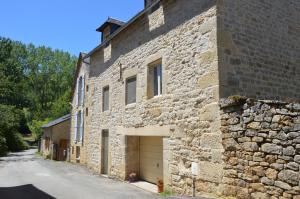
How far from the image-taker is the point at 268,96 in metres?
7.70

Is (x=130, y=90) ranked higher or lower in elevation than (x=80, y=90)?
lower

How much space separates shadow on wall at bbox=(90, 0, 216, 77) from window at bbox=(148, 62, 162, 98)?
0.97 metres

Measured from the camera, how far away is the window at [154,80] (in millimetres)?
9664

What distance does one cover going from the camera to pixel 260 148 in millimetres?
5680

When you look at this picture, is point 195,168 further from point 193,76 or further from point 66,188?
point 66,188

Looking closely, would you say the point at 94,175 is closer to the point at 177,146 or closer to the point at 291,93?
the point at 177,146

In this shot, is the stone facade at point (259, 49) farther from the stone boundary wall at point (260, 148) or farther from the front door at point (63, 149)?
the front door at point (63, 149)

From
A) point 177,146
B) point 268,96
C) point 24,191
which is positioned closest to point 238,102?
point 268,96

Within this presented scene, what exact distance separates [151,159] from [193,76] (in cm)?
387

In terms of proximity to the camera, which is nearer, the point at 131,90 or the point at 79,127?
the point at 131,90

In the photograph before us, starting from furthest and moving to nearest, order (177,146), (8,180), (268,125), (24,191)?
(8,180) < (24,191) < (177,146) < (268,125)

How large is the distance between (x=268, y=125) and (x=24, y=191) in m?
7.25

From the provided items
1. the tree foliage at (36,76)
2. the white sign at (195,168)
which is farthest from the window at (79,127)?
the tree foliage at (36,76)

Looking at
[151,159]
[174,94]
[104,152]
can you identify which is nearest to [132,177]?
[151,159]
